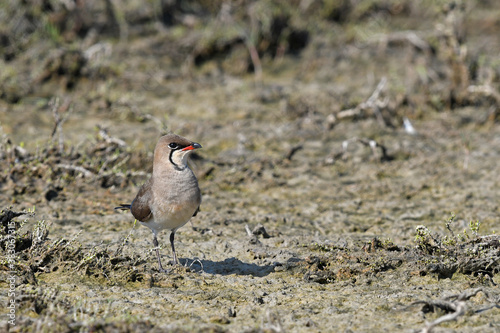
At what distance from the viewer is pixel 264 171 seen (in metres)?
7.28

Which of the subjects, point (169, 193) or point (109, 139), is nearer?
point (169, 193)

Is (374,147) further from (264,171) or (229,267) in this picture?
(229,267)

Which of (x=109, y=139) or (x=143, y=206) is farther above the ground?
(x=143, y=206)

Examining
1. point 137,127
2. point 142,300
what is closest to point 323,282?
point 142,300

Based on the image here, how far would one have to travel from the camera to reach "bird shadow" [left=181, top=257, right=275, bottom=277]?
16.0ft

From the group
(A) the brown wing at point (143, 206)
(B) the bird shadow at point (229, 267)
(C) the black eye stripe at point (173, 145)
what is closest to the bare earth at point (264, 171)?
(B) the bird shadow at point (229, 267)

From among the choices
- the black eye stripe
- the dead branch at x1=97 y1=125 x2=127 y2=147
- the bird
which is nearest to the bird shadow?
the bird

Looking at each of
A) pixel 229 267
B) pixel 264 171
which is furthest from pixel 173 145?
pixel 264 171

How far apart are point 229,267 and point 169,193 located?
840mm

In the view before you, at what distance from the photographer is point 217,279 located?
15.5 feet

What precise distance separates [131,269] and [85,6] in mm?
7777

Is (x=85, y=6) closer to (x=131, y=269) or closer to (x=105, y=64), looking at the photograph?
(x=105, y=64)

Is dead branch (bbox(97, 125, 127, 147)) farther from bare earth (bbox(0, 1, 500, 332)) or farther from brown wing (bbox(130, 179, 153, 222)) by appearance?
brown wing (bbox(130, 179, 153, 222))

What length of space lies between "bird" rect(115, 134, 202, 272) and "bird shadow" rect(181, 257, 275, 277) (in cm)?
19
